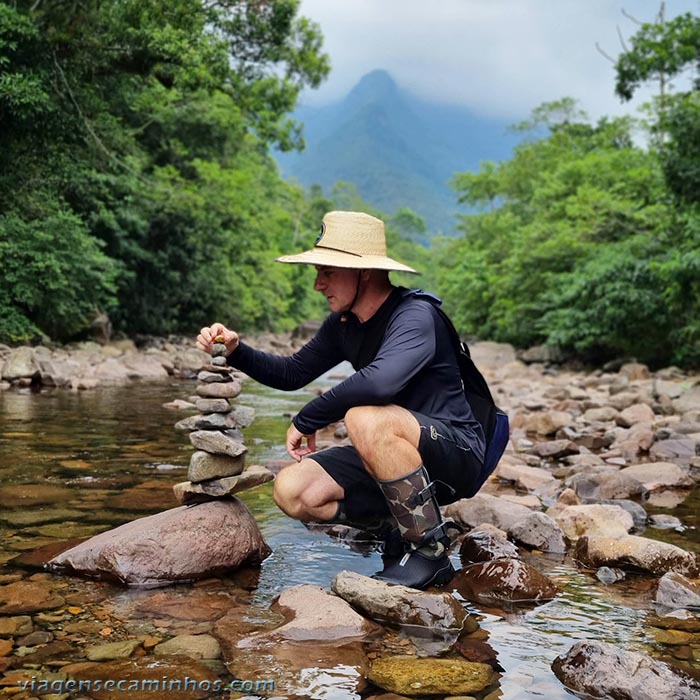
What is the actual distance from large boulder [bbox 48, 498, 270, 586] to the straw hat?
52.6 inches

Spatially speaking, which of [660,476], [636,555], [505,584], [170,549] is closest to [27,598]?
[170,549]

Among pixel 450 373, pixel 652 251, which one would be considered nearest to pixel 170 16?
pixel 652 251

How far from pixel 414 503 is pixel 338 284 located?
1.10 meters

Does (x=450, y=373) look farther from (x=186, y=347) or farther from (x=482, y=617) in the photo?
(x=186, y=347)

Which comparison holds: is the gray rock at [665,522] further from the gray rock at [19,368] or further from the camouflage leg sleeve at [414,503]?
the gray rock at [19,368]

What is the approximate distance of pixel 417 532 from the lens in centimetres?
322

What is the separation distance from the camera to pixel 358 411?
320 cm

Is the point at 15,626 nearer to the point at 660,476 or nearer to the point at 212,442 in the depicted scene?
the point at 212,442

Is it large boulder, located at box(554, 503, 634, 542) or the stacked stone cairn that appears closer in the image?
the stacked stone cairn

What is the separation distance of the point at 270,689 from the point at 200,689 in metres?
0.22

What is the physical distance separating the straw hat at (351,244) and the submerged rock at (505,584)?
1479 mm

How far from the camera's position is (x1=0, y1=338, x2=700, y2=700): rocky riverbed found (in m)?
2.33

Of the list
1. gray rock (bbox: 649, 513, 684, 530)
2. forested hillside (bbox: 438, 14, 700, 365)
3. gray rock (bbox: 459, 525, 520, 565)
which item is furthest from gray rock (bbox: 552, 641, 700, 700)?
forested hillside (bbox: 438, 14, 700, 365)

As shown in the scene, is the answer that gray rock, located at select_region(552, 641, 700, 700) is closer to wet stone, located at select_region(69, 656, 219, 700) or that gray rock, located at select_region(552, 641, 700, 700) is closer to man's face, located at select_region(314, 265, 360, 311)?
wet stone, located at select_region(69, 656, 219, 700)
